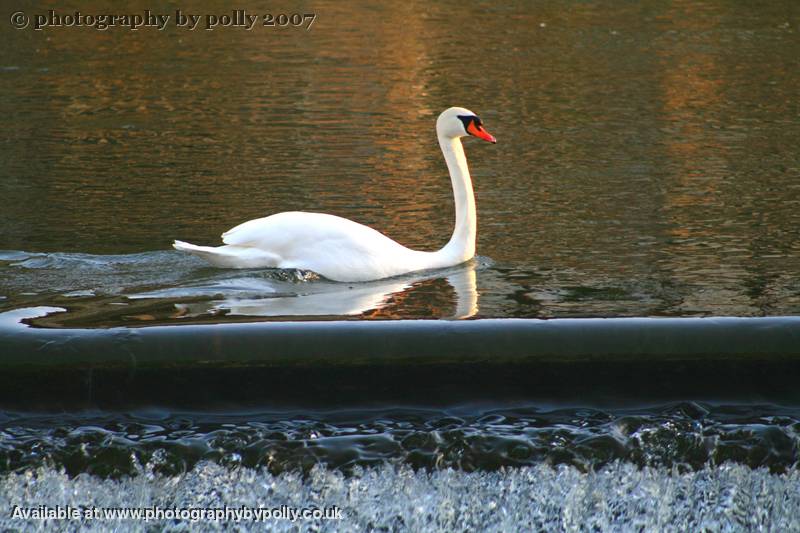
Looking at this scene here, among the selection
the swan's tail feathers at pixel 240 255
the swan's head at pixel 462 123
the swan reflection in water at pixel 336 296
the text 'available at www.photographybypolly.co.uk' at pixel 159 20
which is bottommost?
the swan reflection in water at pixel 336 296

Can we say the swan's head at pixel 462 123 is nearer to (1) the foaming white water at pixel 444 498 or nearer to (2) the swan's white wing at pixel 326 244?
(2) the swan's white wing at pixel 326 244

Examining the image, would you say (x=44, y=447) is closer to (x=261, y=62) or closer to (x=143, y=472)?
(x=143, y=472)

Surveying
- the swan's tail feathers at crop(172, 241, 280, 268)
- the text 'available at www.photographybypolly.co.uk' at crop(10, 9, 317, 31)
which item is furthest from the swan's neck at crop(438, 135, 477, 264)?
the text 'available at www.photographybypolly.co.uk' at crop(10, 9, 317, 31)

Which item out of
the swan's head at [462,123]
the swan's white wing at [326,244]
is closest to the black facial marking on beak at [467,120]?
the swan's head at [462,123]

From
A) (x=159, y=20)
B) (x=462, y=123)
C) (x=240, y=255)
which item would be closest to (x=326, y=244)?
(x=240, y=255)

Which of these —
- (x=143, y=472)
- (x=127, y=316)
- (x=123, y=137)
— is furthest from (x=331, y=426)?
(x=123, y=137)

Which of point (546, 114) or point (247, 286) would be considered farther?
point (546, 114)

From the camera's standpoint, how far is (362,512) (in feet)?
19.5

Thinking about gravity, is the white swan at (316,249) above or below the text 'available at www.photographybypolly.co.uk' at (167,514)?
above

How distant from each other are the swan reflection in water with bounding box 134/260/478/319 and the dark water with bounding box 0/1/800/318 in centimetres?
4

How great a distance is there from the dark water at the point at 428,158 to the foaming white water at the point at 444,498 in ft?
6.08

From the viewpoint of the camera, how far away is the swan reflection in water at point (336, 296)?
779 centimetres

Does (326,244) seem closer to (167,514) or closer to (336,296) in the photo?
(336,296)

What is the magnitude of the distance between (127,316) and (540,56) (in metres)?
14.0
